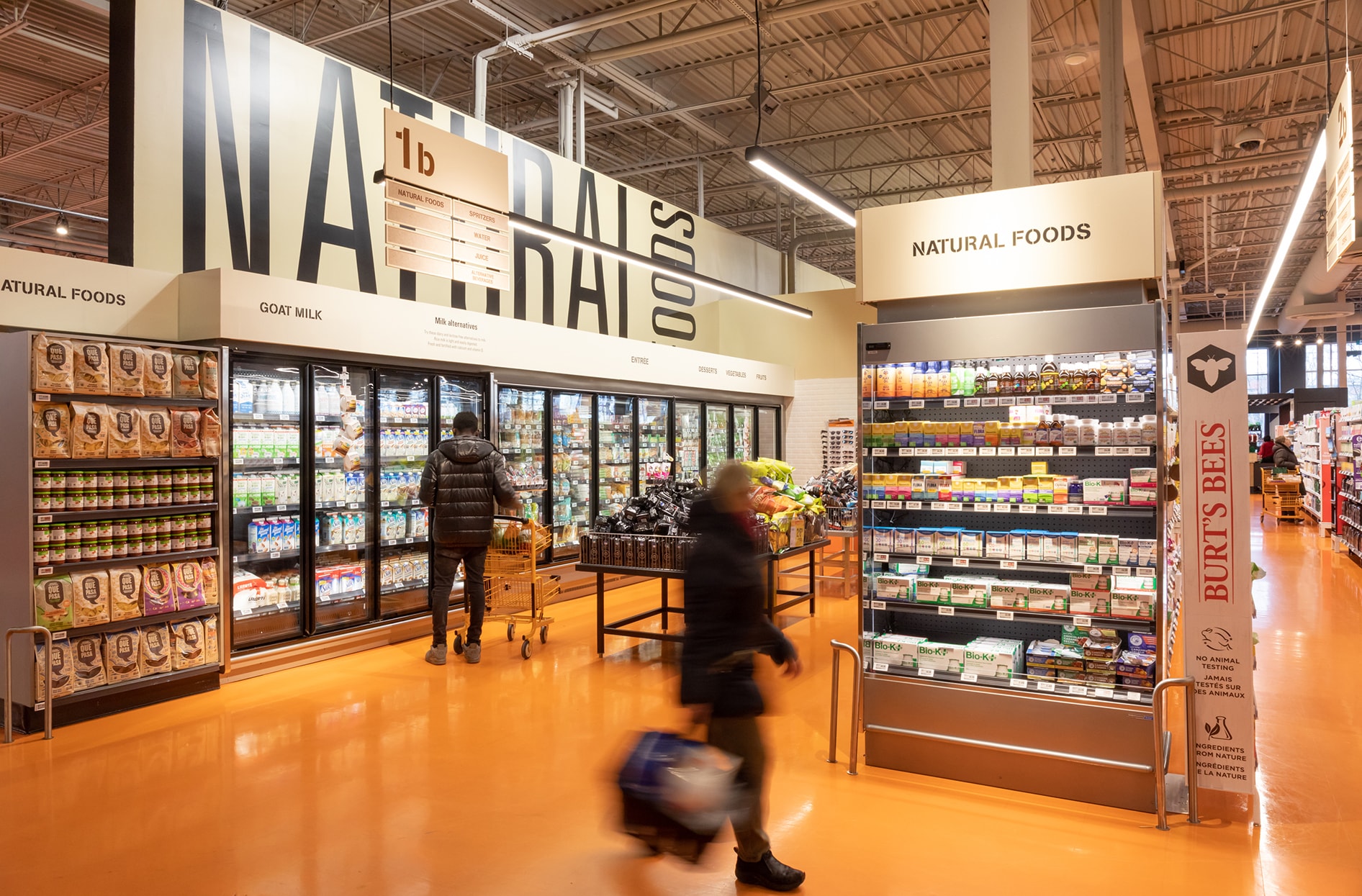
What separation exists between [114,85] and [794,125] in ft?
32.8

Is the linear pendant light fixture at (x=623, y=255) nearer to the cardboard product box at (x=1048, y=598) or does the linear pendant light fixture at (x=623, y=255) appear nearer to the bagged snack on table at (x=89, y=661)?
the bagged snack on table at (x=89, y=661)

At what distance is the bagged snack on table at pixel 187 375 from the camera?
18.9 feet

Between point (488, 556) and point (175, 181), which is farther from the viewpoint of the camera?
point (488, 556)

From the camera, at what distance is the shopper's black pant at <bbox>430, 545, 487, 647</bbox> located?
6609 mm

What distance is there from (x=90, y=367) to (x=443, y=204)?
2.43 meters

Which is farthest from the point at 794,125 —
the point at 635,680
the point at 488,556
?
the point at 635,680

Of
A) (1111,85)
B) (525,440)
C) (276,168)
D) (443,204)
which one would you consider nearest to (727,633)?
(443,204)

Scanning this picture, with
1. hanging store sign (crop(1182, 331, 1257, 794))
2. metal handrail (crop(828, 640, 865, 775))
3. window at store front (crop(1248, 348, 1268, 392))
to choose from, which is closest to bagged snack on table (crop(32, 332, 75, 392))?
metal handrail (crop(828, 640, 865, 775))

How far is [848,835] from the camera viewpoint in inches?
143

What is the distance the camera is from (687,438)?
1198 cm

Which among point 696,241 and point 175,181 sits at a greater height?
point 696,241

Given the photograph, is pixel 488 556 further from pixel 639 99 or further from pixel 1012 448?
pixel 639 99

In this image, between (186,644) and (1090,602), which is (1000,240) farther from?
(186,644)

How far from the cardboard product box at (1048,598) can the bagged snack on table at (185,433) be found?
5.15 m
